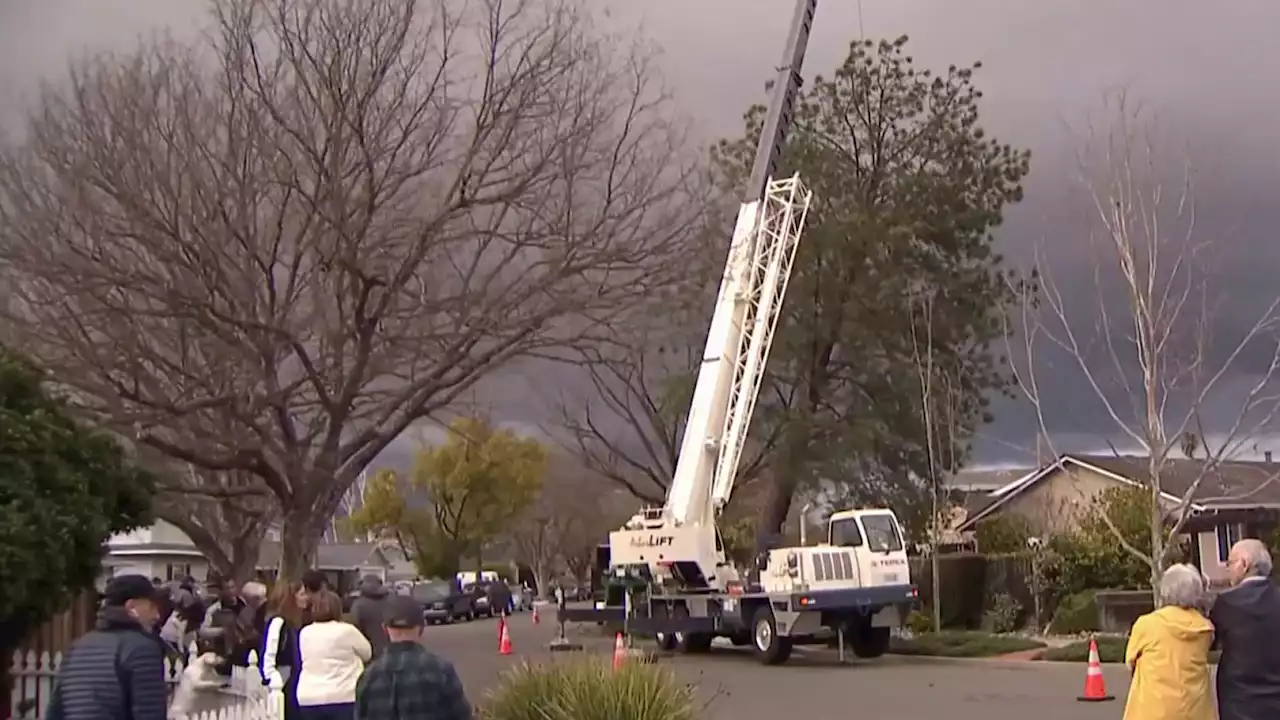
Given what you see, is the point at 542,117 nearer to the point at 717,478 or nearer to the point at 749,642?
the point at 717,478

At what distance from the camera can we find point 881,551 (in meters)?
26.4

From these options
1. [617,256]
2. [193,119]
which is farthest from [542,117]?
[193,119]

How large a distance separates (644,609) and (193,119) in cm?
1466

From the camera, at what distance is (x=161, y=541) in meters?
53.5

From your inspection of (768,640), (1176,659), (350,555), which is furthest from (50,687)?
(350,555)

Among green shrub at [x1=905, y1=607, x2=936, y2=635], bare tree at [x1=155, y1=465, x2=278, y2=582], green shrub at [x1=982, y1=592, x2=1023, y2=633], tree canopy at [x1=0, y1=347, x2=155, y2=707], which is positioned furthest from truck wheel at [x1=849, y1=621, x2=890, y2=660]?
tree canopy at [x1=0, y1=347, x2=155, y2=707]

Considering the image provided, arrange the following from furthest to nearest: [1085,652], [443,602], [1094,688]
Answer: [443,602]
[1085,652]
[1094,688]

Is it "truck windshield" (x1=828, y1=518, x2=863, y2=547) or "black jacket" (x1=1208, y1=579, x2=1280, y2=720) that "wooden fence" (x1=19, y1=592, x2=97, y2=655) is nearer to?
"black jacket" (x1=1208, y1=579, x2=1280, y2=720)

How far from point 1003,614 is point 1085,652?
762 centimetres

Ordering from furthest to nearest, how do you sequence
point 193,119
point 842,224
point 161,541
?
point 161,541
point 842,224
point 193,119

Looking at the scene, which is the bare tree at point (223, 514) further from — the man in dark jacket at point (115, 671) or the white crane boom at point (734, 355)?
the man in dark jacket at point (115, 671)

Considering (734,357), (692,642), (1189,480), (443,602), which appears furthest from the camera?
(443,602)

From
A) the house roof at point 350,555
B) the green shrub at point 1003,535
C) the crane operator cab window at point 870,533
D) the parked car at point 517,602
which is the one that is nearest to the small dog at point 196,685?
Answer: the crane operator cab window at point 870,533

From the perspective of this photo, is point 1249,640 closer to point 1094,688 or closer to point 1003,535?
point 1094,688
